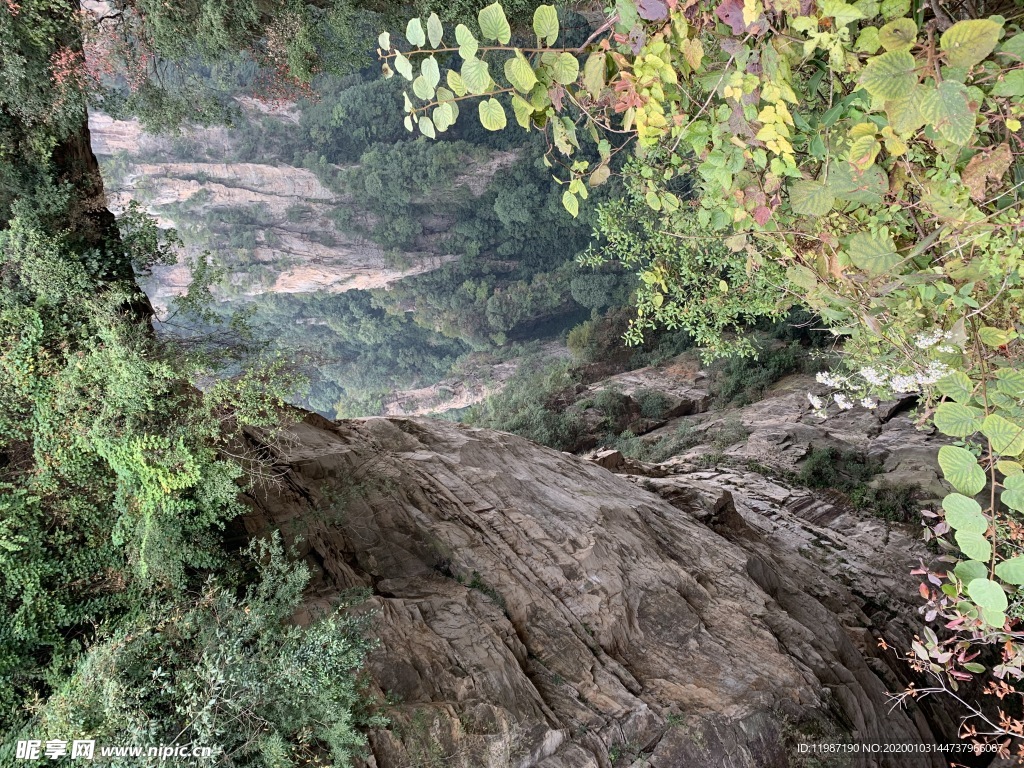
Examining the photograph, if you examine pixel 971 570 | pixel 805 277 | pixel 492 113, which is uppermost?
pixel 492 113

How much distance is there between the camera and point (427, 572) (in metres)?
5.82

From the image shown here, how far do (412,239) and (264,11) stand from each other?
21375mm

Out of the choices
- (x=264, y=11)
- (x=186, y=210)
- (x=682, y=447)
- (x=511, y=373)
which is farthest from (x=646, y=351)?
(x=186, y=210)

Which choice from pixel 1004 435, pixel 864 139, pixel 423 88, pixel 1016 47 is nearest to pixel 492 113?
pixel 423 88

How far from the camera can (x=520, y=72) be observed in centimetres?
194

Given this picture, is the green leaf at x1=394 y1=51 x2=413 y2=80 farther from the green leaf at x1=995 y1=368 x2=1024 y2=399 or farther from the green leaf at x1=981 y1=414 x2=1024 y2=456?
the green leaf at x1=995 y1=368 x2=1024 y2=399

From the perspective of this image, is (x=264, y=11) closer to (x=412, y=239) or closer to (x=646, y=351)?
(x=646, y=351)

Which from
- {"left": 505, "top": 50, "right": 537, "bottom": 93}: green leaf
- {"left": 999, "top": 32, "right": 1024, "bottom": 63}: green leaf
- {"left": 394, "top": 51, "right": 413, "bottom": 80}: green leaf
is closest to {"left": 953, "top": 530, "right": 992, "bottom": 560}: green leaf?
{"left": 999, "top": 32, "right": 1024, "bottom": 63}: green leaf

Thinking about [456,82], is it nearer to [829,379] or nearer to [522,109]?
[522,109]

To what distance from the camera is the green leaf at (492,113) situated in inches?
79.1

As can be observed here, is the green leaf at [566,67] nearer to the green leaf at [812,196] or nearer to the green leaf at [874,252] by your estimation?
the green leaf at [812,196]

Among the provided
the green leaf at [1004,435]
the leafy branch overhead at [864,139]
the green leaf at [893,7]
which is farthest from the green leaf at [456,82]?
the green leaf at [1004,435]

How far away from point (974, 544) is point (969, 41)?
161 centimetres

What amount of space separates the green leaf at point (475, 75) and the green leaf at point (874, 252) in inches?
62.3
